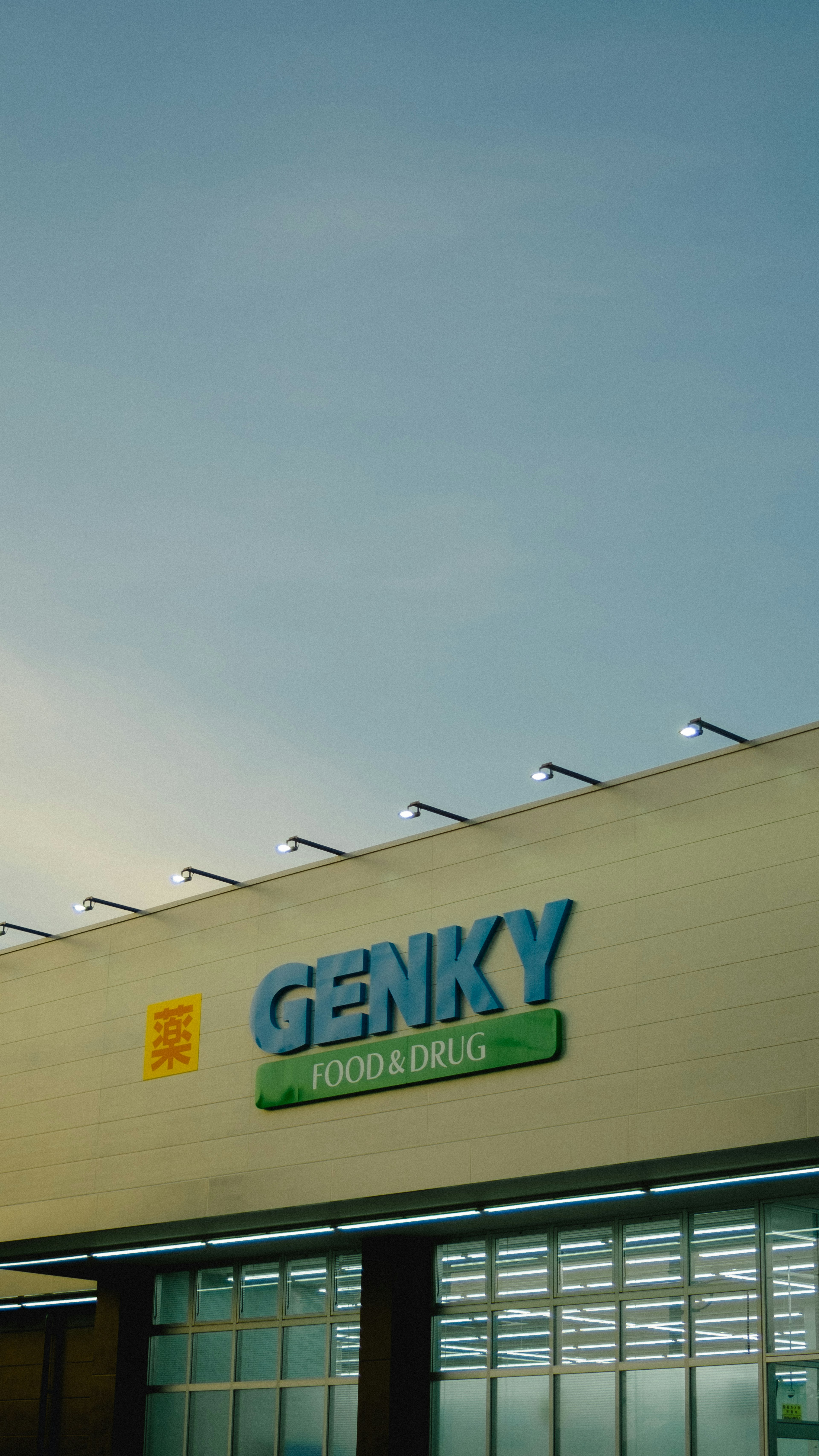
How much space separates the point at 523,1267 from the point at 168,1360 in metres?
6.40

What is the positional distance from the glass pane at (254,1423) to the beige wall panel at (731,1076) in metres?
7.69

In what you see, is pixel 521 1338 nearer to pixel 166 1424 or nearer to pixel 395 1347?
pixel 395 1347

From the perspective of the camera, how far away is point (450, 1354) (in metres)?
18.8

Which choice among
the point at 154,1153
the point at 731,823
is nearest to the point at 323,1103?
the point at 154,1153

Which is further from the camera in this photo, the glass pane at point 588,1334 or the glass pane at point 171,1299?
the glass pane at point 171,1299

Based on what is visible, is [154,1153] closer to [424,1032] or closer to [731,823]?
[424,1032]

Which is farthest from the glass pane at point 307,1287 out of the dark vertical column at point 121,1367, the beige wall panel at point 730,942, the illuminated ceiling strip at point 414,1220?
the beige wall panel at point 730,942

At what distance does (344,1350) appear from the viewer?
19.7 meters

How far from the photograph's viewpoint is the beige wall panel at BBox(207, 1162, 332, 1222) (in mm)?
18641

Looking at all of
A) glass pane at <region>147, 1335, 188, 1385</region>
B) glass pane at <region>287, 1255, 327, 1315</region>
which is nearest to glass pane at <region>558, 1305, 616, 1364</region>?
glass pane at <region>287, 1255, 327, 1315</region>

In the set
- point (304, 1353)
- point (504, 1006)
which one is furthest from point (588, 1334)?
point (304, 1353)

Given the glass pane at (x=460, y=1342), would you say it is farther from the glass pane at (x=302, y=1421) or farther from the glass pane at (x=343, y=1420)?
the glass pane at (x=302, y=1421)

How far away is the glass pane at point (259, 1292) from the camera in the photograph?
824 inches

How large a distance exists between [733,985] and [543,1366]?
17.2 feet
